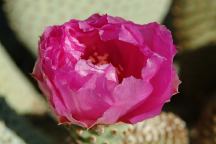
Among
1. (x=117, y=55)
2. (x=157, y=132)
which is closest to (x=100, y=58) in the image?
(x=117, y=55)

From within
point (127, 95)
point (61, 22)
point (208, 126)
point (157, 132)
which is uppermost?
point (127, 95)

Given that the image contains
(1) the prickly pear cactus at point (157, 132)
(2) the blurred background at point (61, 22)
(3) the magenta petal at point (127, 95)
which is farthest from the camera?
(2) the blurred background at point (61, 22)

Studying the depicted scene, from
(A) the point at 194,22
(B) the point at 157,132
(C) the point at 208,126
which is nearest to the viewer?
(B) the point at 157,132

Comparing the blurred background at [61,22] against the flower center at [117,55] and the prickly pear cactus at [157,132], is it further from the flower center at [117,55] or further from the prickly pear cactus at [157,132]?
the flower center at [117,55]

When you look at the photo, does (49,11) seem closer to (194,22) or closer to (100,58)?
(194,22)

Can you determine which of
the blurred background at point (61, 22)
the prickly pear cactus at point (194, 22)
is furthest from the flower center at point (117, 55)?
the prickly pear cactus at point (194, 22)

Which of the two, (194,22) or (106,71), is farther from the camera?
(194,22)

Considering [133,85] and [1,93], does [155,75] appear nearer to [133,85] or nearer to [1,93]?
Result: [133,85]

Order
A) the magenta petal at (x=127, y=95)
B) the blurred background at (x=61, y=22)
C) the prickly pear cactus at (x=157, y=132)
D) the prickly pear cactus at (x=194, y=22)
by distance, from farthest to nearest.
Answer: the prickly pear cactus at (x=194, y=22) < the blurred background at (x=61, y=22) < the prickly pear cactus at (x=157, y=132) < the magenta petal at (x=127, y=95)

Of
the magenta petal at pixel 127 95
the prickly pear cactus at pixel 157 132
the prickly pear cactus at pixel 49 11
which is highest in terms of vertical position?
the magenta petal at pixel 127 95

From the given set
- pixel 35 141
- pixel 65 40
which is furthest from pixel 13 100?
pixel 65 40
